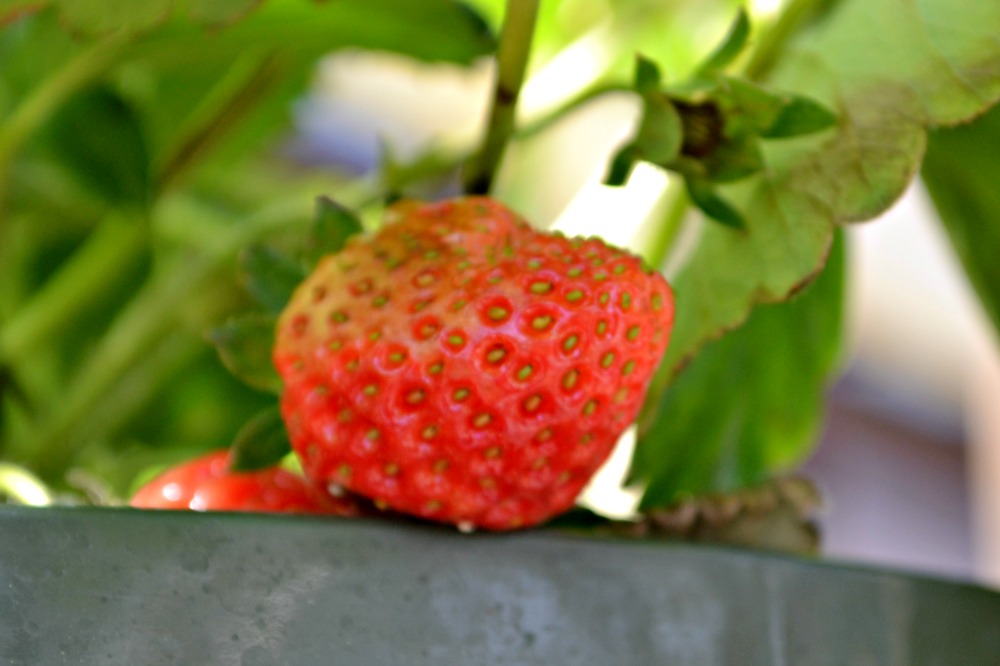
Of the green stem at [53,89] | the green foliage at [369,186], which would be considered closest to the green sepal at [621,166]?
the green foliage at [369,186]

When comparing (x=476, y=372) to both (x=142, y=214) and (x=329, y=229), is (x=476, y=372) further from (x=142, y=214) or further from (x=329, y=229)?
(x=142, y=214)

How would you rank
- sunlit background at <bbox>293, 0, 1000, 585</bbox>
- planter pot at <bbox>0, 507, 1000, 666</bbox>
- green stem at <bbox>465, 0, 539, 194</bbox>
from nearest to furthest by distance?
planter pot at <bbox>0, 507, 1000, 666</bbox>
green stem at <bbox>465, 0, 539, 194</bbox>
sunlit background at <bbox>293, 0, 1000, 585</bbox>

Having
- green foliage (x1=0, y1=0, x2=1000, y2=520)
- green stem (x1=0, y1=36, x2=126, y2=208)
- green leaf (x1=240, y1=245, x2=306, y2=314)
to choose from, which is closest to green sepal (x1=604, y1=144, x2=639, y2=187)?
green foliage (x1=0, y1=0, x2=1000, y2=520)

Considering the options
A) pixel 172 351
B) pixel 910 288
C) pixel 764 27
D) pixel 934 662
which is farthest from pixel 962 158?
pixel 910 288

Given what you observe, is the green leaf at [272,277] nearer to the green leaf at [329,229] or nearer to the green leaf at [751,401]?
the green leaf at [329,229]

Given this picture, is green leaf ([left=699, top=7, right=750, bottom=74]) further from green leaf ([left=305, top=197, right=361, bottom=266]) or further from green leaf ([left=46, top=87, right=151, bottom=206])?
green leaf ([left=46, top=87, right=151, bottom=206])

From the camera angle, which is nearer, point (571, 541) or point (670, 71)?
point (571, 541)

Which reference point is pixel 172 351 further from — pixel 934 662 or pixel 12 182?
pixel 934 662
